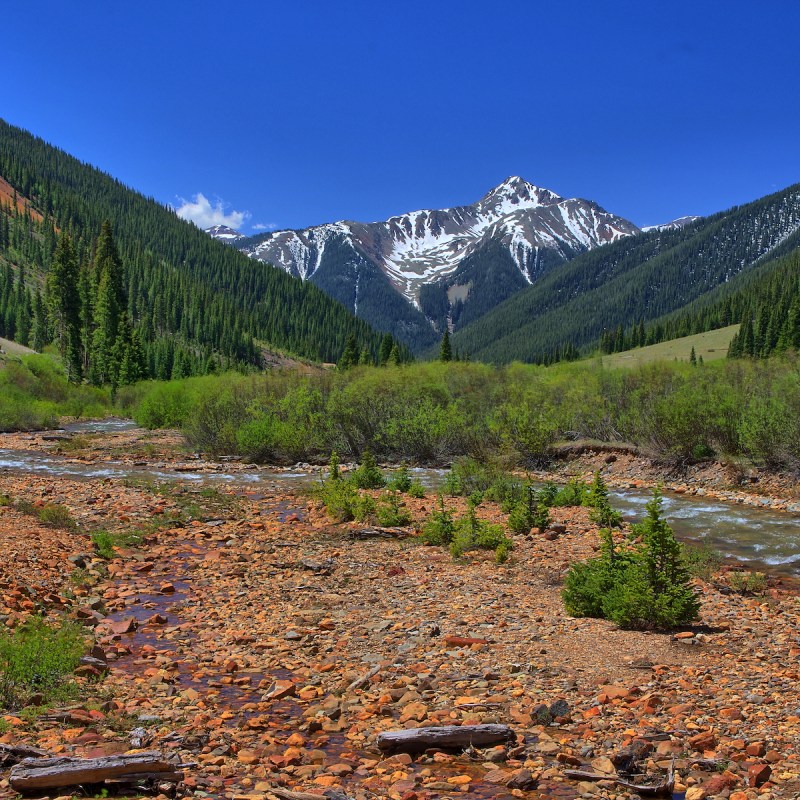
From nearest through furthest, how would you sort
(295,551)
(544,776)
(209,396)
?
(544,776), (295,551), (209,396)

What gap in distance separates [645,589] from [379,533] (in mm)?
9549

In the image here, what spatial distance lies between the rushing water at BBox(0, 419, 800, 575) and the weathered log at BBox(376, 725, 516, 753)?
1208cm

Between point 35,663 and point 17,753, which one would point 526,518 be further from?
point 17,753

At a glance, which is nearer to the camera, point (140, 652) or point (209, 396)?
point (140, 652)

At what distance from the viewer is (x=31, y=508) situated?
18266mm

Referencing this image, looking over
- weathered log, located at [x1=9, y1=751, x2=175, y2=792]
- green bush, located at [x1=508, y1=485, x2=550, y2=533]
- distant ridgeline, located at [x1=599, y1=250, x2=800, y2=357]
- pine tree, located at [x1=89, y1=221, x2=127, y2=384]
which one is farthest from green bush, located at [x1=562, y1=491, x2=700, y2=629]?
distant ridgeline, located at [x1=599, y1=250, x2=800, y2=357]

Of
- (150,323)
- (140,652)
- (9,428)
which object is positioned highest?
(150,323)

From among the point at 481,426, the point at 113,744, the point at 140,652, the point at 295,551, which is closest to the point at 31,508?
the point at 295,551

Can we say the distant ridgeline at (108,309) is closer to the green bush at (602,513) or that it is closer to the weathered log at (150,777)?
the green bush at (602,513)

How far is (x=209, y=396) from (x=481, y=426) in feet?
56.9

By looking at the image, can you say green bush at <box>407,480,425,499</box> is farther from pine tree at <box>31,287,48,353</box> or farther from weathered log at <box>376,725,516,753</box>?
pine tree at <box>31,287,48,353</box>

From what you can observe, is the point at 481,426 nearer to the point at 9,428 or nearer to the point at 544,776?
the point at 544,776

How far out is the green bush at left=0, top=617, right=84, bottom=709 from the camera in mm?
7262

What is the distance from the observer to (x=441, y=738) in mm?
6469
